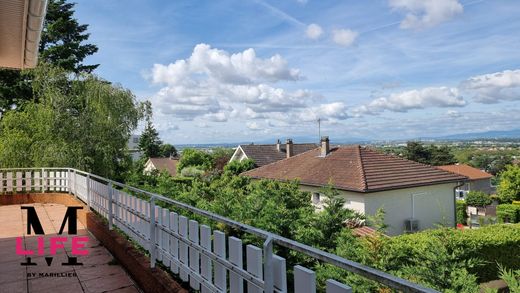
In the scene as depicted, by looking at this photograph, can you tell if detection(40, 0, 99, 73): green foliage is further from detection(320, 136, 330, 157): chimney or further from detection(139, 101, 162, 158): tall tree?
detection(139, 101, 162, 158): tall tree

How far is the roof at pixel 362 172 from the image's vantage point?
21016mm

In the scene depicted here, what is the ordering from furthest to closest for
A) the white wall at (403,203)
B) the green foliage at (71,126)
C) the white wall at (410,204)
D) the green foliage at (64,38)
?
the green foliage at (64,38)
the white wall at (410,204)
the white wall at (403,203)
the green foliage at (71,126)

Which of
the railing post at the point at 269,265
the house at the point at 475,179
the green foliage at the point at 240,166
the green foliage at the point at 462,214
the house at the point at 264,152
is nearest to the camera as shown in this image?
the railing post at the point at 269,265

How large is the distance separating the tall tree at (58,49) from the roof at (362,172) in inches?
649

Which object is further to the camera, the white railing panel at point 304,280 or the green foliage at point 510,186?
the green foliage at point 510,186

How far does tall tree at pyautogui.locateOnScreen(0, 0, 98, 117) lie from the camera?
23938 millimetres

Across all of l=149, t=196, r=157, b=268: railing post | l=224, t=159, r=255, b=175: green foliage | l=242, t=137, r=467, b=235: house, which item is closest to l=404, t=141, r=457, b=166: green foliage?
l=224, t=159, r=255, b=175: green foliage

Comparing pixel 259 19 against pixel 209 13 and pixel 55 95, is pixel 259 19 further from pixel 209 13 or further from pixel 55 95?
pixel 55 95

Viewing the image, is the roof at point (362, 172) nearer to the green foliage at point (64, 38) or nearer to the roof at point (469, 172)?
the green foliage at point (64, 38)

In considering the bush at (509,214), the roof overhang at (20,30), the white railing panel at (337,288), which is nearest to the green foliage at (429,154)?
the bush at (509,214)

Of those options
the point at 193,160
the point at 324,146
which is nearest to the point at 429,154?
the point at 193,160

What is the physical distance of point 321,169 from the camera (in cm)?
2470

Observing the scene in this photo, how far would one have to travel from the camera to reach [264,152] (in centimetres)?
4347

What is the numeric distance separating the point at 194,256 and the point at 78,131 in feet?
56.4
